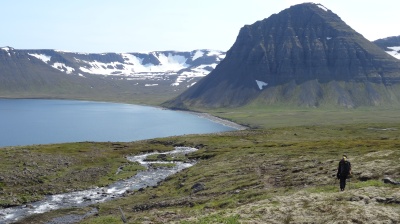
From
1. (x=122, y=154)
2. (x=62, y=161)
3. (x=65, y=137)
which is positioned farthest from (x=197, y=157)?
(x=65, y=137)

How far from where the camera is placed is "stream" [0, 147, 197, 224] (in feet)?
188

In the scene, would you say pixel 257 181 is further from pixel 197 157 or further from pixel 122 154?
pixel 122 154

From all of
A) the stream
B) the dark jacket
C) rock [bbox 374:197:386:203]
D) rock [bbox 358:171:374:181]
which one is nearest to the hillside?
rock [bbox 374:197:386:203]

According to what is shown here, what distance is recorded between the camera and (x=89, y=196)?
6806 centimetres

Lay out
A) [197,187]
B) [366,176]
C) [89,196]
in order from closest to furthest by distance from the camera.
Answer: [366,176]
[197,187]
[89,196]

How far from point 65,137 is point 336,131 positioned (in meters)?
128

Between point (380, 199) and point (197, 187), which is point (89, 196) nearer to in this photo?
point (197, 187)

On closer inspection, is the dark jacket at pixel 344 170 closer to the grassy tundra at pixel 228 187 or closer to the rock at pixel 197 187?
the grassy tundra at pixel 228 187

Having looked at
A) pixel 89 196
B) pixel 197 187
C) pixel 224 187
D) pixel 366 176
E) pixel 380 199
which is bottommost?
pixel 89 196

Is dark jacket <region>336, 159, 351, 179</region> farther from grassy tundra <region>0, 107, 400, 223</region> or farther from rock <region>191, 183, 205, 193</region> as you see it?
rock <region>191, 183, 205, 193</region>

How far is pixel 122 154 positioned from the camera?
118 meters

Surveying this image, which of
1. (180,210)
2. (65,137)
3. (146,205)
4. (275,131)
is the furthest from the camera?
(65,137)

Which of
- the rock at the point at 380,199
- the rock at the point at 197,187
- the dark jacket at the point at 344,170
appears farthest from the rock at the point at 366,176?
the rock at the point at 197,187

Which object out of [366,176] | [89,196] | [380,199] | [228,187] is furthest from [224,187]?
[380,199]
